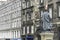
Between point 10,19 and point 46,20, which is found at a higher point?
point 10,19

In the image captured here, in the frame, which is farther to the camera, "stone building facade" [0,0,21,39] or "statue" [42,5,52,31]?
"stone building facade" [0,0,21,39]

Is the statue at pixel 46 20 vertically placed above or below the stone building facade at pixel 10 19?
below

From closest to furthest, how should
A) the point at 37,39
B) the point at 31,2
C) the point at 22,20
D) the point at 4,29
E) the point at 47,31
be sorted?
the point at 47,31, the point at 37,39, the point at 31,2, the point at 22,20, the point at 4,29

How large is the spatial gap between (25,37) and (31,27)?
451 centimetres

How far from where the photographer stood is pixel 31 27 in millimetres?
59875

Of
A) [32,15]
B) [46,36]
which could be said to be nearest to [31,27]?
[32,15]

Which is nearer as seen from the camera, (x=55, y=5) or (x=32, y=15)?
(x=55, y=5)

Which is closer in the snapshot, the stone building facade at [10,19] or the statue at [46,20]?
the statue at [46,20]

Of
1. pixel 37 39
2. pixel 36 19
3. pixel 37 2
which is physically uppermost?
pixel 37 2

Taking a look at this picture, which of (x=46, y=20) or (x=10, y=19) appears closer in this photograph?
(x=46, y=20)

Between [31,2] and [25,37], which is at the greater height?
[31,2]

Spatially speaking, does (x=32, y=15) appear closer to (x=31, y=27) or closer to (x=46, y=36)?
(x=31, y=27)

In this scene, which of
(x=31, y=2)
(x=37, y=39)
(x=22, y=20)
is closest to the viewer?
(x=37, y=39)

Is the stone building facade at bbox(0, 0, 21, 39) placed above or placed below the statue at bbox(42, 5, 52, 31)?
above
